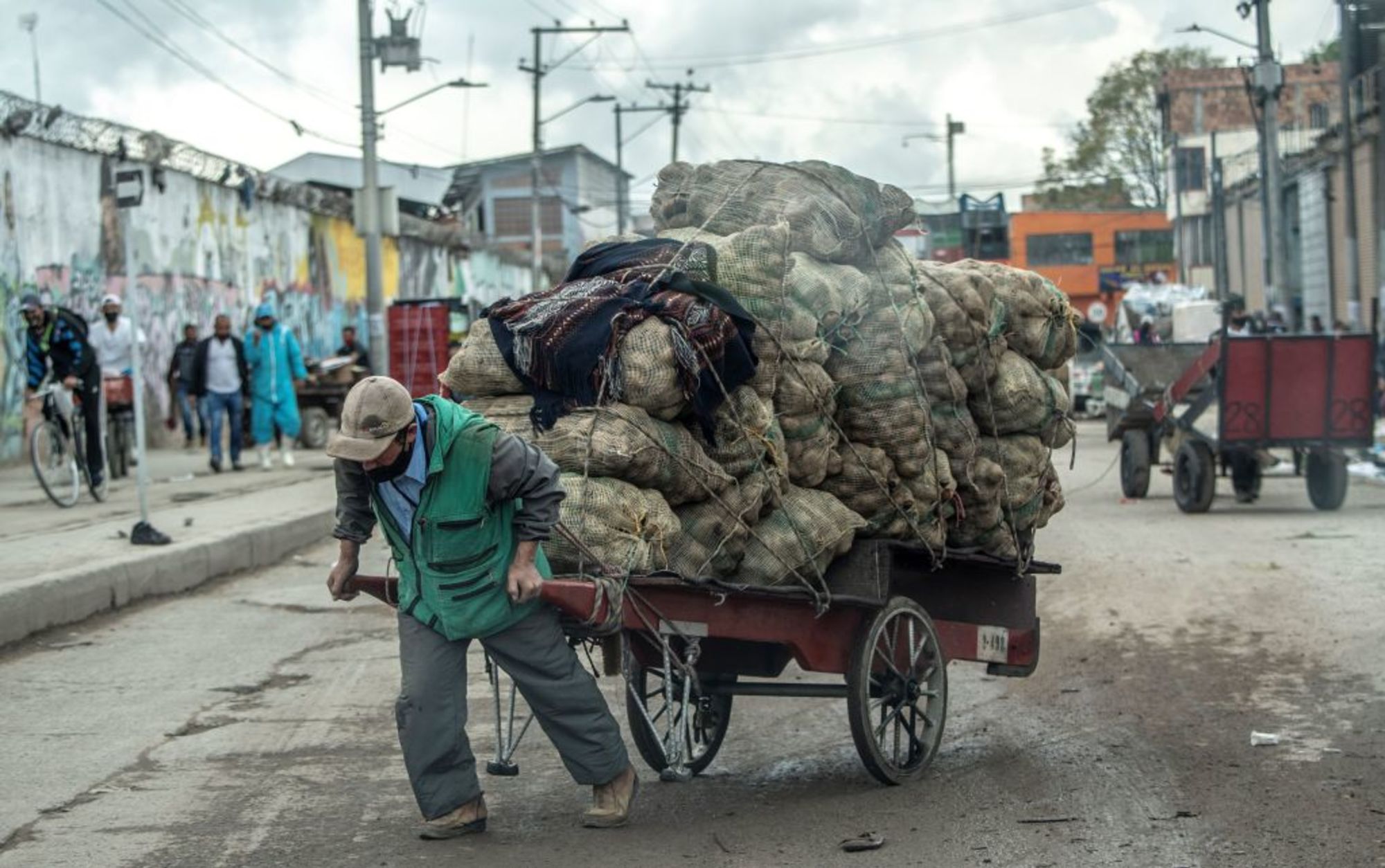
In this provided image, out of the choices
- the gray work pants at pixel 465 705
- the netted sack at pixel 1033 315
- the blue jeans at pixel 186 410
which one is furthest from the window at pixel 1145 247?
the gray work pants at pixel 465 705

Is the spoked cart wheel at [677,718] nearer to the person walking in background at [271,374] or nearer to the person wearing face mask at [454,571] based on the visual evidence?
Result: the person wearing face mask at [454,571]

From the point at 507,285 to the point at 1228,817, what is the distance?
163ft

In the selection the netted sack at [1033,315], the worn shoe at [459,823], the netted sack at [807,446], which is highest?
the netted sack at [1033,315]

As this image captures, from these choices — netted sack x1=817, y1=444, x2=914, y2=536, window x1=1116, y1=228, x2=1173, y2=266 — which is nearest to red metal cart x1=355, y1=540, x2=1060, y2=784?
netted sack x1=817, y1=444, x2=914, y2=536

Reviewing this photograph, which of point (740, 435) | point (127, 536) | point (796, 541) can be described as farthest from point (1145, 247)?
point (740, 435)

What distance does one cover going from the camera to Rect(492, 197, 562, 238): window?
84.1 m

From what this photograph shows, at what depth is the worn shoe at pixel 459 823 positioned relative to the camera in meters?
5.77

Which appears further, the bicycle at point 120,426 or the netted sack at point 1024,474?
the bicycle at point 120,426

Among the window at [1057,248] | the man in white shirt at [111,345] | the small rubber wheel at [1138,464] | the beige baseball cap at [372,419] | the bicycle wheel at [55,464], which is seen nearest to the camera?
the beige baseball cap at [372,419]

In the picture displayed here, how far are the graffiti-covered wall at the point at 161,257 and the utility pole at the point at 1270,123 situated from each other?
17.6 meters

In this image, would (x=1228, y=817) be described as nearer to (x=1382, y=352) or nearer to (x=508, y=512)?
(x=508, y=512)

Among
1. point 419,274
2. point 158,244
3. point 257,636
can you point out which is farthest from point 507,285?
point 257,636

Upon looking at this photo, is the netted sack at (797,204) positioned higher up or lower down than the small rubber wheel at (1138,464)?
higher up

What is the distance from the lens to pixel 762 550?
20.3ft
